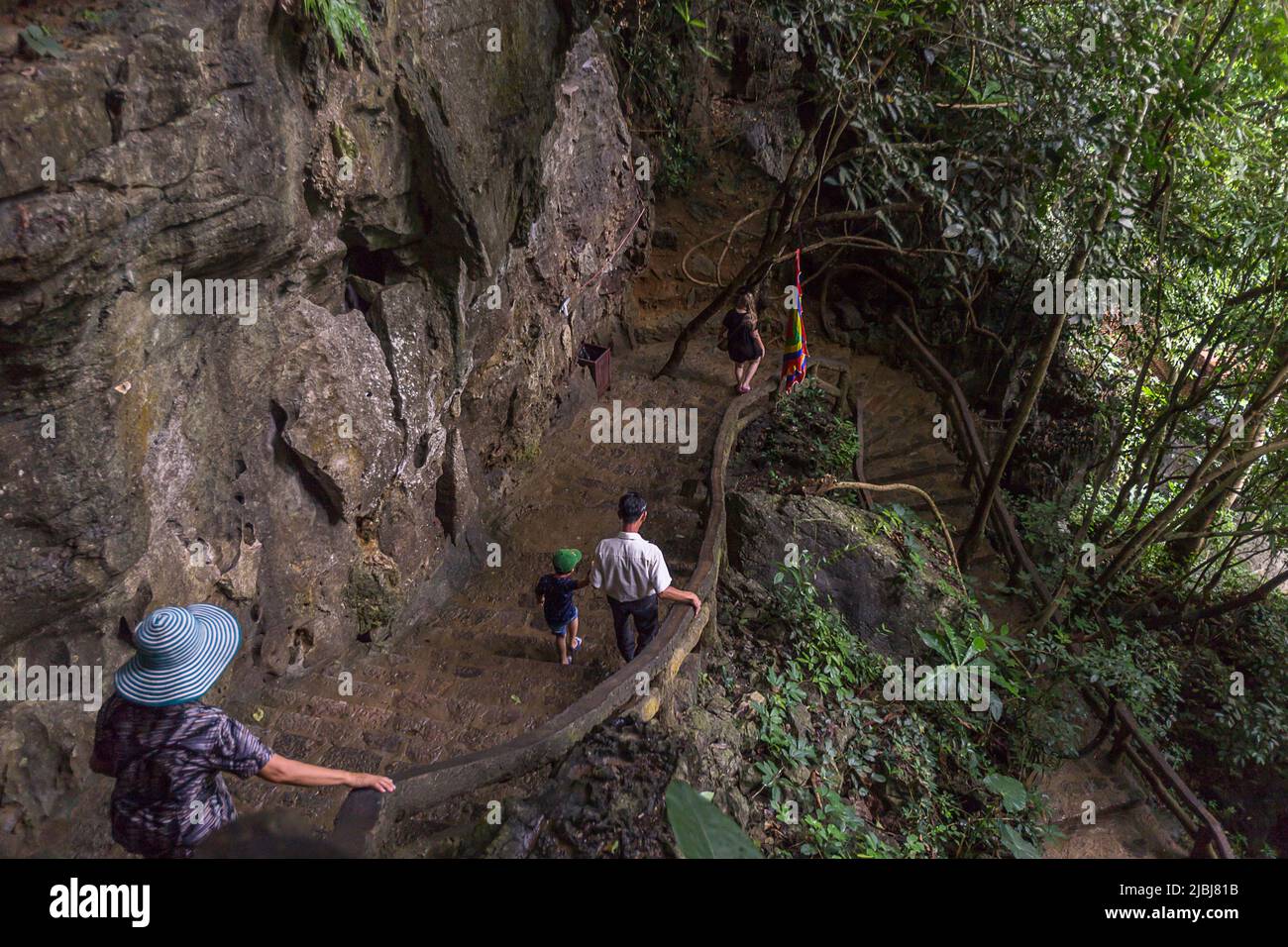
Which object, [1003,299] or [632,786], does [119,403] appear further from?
[1003,299]

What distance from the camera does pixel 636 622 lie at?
5895 mm

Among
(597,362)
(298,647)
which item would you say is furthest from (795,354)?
(298,647)

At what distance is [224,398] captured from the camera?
5359 mm

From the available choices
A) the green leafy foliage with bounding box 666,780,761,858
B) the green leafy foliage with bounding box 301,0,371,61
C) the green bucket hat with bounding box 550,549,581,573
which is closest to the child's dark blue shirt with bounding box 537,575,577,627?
the green bucket hat with bounding box 550,549,581,573

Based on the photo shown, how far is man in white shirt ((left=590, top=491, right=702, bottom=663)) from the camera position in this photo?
5.55m

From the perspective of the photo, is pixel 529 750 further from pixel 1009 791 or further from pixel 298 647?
pixel 1009 791

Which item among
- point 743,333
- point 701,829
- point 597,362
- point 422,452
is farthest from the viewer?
point 597,362

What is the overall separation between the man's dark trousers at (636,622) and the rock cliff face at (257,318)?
228 centimetres

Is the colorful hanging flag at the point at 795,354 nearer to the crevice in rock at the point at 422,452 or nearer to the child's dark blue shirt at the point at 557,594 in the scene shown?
the crevice in rock at the point at 422,452

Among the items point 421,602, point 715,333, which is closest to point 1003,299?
point 715,333

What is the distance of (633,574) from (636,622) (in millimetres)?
498

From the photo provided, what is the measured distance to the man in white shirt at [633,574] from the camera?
5.55 meters

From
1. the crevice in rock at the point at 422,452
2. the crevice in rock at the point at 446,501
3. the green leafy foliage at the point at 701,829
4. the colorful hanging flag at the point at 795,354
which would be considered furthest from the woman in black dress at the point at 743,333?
the green leafy foliage at the point at 701,829

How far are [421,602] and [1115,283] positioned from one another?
8.13 meters
